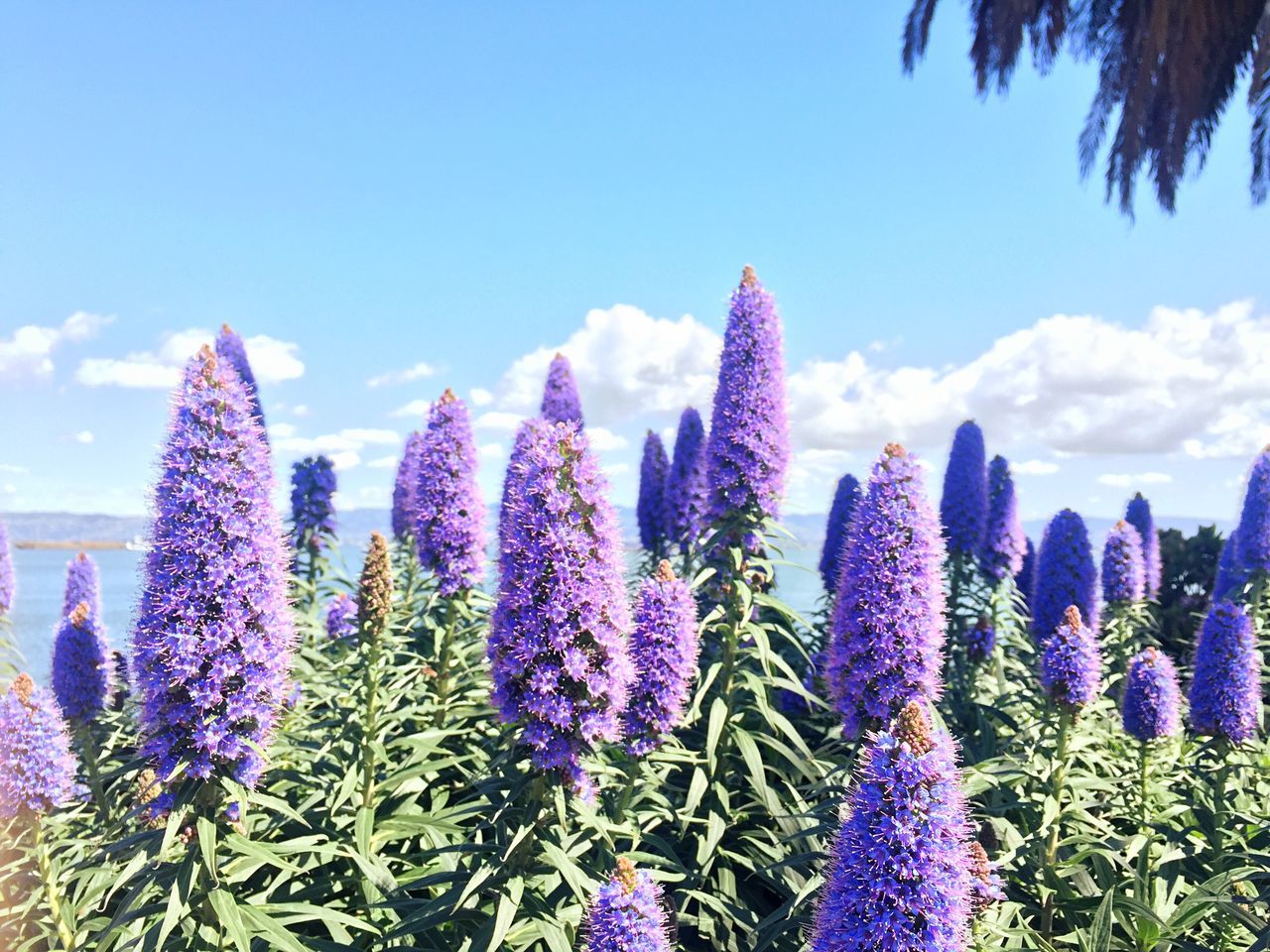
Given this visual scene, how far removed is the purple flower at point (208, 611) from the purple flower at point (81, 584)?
4701 mm

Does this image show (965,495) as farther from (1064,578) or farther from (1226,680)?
(1226,680)

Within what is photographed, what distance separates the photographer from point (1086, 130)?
20.0 metres

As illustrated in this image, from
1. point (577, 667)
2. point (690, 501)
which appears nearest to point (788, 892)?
point (577, 667)

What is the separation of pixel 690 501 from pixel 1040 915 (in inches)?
216

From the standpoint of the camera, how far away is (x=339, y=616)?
7891 millimetres

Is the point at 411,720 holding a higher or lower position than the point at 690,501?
lower

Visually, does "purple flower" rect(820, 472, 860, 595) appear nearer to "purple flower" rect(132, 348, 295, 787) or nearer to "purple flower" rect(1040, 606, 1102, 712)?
"purple flower" rect(1040, 606, 1102, 712)

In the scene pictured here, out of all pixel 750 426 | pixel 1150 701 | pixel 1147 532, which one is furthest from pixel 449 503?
pixel 1147 532

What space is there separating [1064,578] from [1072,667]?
366 cm

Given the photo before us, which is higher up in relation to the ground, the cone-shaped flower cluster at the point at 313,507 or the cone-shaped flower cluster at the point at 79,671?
the cone-shaped flower cluster at the point at 313,507

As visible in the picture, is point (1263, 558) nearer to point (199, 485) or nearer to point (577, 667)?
point (577, 667)

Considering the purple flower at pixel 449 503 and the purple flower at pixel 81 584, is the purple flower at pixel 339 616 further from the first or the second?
the purple flower at pixel 81 584

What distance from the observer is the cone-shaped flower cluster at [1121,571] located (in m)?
9.46

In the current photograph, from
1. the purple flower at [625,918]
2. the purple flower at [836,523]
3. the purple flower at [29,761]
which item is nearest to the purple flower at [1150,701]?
the purple flower at [836,523]
